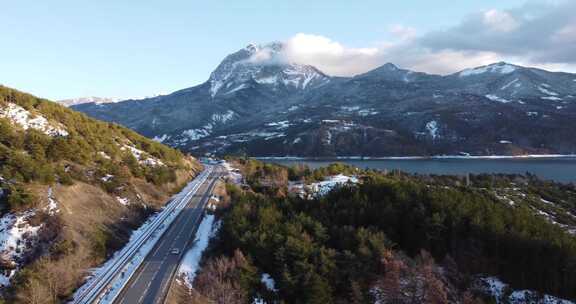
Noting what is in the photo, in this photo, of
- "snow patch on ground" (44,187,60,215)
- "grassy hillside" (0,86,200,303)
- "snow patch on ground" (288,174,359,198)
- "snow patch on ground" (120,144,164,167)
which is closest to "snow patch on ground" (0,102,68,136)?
"grassy hillside" (0,86,200,303)

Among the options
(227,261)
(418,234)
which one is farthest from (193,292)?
(418,234)

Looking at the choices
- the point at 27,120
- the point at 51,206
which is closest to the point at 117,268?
the point at 51,206

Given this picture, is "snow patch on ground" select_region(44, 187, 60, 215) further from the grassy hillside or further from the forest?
the forest

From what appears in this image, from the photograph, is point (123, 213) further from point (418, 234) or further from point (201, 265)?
point (418, 234)

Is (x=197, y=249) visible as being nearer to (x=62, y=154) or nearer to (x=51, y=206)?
(x=51, y=206)

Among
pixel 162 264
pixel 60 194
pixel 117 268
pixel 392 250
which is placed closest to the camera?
pixel 117 268
